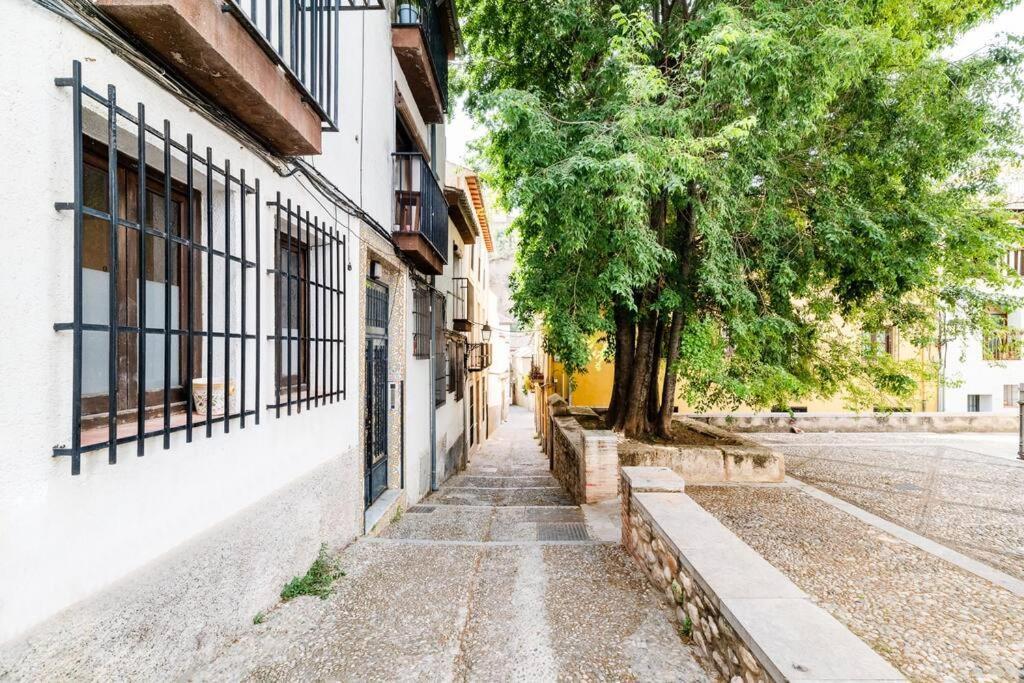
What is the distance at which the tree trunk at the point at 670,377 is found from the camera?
862 centimetres

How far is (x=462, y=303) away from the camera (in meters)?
14.0

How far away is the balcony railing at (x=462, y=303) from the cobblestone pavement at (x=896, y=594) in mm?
6968

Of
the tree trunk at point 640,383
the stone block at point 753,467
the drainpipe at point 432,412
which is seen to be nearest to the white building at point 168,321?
the drainpipe at point 432,412

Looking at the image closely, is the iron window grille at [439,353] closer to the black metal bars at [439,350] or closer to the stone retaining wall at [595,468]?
the black metal bars at [439,350]

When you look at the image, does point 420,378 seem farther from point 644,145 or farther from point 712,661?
point 712,661

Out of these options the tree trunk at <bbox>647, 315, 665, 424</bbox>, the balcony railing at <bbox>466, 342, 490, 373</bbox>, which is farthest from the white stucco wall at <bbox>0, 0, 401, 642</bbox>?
the balcony railing at <bbox>466, 342, 490, 373</bbox>

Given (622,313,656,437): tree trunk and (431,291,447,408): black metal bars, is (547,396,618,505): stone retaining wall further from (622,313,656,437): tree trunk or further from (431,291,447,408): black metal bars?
(431,291,447,408): black metal bars

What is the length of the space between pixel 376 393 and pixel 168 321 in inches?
162

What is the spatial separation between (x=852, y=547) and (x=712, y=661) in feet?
11.0

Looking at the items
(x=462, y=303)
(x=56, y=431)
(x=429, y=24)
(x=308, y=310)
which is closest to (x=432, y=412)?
(x=308, y=310)

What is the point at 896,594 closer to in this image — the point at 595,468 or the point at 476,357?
the point at 595,468

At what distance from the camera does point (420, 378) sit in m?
8.16

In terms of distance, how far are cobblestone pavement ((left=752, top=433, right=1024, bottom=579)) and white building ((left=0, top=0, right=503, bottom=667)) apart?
247 inches

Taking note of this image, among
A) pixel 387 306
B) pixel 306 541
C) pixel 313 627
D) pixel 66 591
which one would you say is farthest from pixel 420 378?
pixel 66 591
